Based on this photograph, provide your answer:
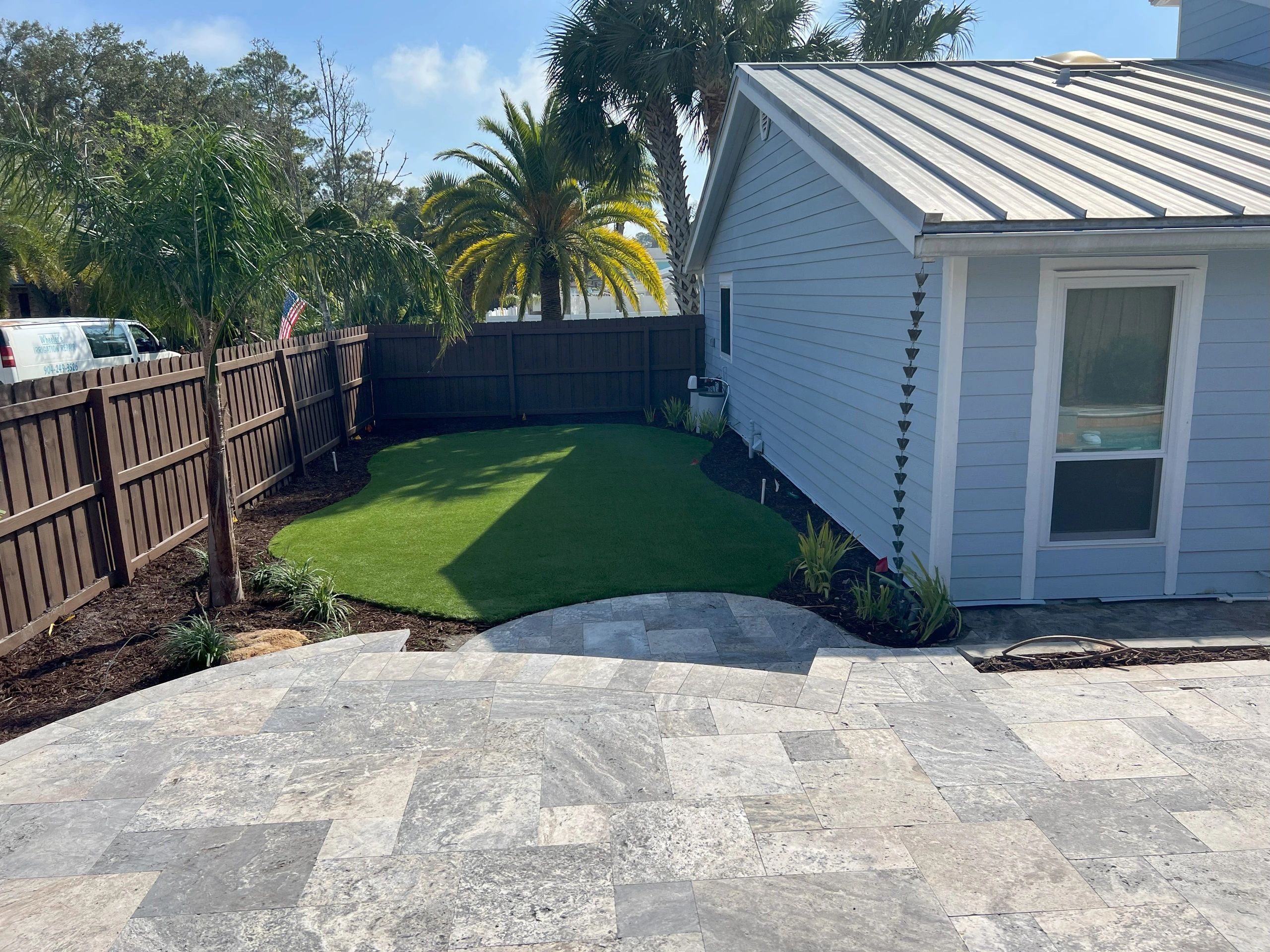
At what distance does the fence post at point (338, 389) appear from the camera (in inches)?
510

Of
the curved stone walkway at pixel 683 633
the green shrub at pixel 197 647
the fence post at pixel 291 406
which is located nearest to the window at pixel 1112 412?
the curved stone walkway at pixel 683 633

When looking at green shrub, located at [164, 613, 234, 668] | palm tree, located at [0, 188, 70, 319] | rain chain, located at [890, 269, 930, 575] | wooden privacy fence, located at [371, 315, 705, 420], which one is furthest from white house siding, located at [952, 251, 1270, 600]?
palm tree, located at [0, 188, 70, 319]

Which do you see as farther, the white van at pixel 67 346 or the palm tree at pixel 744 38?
the palm tree at pixel 744 38

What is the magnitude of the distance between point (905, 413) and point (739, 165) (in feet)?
22.7

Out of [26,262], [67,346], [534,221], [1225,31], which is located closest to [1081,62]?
[1225,31]

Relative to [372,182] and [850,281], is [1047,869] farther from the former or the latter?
[372,182]

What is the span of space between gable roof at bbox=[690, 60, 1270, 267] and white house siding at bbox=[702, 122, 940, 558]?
1.88 ft

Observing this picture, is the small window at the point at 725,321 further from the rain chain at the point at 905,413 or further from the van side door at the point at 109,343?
the van side door at the point at 109,343

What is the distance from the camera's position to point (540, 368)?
15930 mm

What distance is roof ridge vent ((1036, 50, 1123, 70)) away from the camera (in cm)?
941

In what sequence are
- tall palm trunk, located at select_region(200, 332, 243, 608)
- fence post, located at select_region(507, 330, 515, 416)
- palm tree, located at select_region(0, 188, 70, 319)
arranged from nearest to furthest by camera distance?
tall palm trunk, located at select_region(200, 332, 243, 608) → fence post, located at select_region(507, 330, 515, 416) → palm tree, located at select_region(0, 188, 70, 319)

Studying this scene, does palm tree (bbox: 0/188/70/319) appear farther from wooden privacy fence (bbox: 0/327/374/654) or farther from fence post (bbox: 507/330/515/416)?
wooden privacy fence (bbox: 0/327/374/654)

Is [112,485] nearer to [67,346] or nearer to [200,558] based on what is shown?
[200,558]

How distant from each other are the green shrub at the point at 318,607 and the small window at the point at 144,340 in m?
10.6
